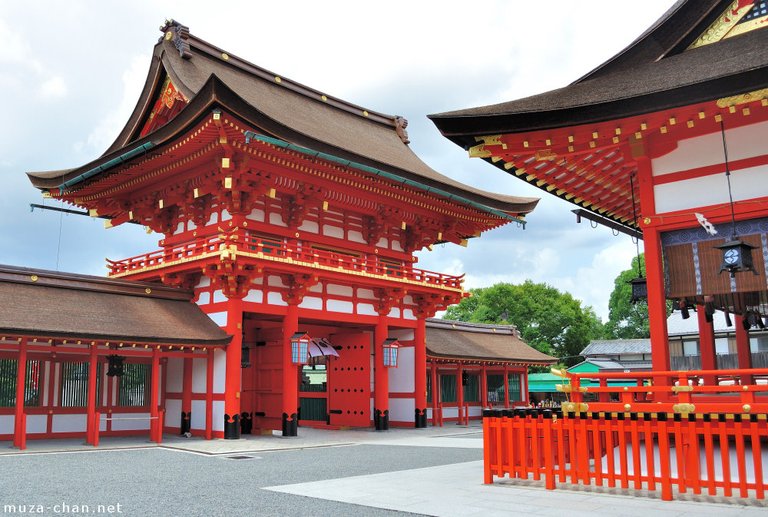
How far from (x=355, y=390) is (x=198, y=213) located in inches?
328

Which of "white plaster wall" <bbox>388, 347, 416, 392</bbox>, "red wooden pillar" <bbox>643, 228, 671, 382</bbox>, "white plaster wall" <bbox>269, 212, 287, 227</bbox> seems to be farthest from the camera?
"white plaster wall" <bbox>388, 347, 416, 392</bbox>

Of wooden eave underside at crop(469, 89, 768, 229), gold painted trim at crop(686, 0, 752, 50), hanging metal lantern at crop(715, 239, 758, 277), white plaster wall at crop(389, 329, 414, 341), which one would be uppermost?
gold painted trim at crop(686, 0, 752, 50)

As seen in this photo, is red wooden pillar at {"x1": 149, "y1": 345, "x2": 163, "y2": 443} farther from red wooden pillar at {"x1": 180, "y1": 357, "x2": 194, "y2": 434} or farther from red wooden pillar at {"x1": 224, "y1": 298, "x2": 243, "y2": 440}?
red wooden pillar at {"x1": 224, "y1": 298, "x2": 243, "y2": 440}

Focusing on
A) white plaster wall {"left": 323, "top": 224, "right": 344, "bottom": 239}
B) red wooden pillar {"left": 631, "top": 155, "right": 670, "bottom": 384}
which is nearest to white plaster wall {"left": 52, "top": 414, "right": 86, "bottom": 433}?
white plaster wall {"left": 323, "top": 224, "right": 344, "bottom": 239}

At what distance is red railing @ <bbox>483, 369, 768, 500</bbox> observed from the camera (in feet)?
25.8

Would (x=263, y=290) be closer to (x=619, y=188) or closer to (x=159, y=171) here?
(x=159, y=171)

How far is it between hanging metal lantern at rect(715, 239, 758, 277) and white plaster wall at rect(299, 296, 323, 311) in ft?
45.9

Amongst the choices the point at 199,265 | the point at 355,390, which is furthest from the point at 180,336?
the point at 355,390

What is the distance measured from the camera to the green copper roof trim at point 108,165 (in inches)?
730

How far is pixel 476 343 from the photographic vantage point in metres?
29.7

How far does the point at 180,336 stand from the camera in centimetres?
1719

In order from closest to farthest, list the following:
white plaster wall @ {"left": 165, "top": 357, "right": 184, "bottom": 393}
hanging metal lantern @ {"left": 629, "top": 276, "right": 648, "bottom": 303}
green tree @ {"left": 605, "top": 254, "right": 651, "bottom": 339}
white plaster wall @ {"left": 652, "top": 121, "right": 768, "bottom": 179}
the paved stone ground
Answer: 1. the paved stone ground
2. white plaster wall @ {"left": 652, "top": 121, "right": 768, "bottom": 179}
3. hanging metal lantern @ {"left": 629, "top": 276, "right": 648, "bottom": 303}
4. white plaster wall @ {"left": 165, "top": 357, "right": 184, "bottom": 393}
5. green tree @ {"left": 605, "top": 254, "right": 651, "bottom": 339}

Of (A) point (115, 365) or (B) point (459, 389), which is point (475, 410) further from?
(A) point (115, 365)

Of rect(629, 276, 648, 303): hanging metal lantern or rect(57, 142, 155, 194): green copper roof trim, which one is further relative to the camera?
rect(57, 142, 155, 194): green copper roof trim
